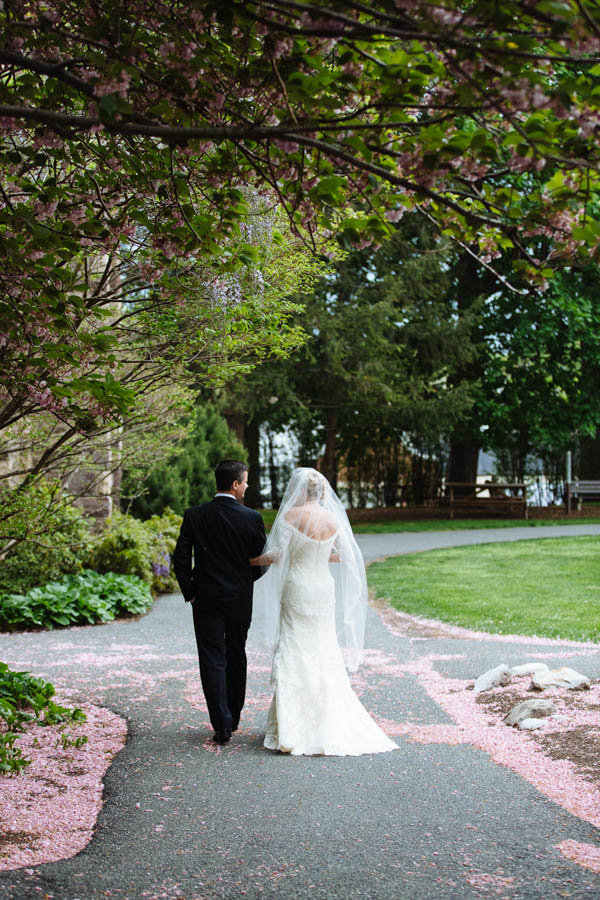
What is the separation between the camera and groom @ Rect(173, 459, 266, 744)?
20.3 feet

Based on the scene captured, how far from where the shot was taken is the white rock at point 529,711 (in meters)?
6.45

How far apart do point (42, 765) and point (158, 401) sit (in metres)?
4.26

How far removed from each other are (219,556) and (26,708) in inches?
76.1

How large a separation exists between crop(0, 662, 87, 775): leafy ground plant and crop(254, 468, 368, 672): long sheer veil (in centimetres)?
153

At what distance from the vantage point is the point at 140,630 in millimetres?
10773

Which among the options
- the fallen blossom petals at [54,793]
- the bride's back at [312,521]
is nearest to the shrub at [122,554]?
the fallen blossom petals at [54,793]

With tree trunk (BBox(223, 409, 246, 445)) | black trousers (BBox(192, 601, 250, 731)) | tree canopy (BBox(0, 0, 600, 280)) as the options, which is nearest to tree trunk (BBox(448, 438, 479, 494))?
tree trunk (BBox(223, 409, 246, 445))

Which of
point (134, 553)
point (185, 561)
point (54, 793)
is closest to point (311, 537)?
point (185, 561)

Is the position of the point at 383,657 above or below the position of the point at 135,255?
below

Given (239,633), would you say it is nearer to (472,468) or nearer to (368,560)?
(368,560)

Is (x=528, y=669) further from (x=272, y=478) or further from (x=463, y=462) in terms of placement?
(x=272, y=478)

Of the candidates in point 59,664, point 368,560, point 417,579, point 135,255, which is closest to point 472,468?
point 368,560

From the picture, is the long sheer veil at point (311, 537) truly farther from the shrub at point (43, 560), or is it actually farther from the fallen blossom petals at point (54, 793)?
the shrub at point (43, 560)

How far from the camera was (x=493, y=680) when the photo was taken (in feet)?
24.4
